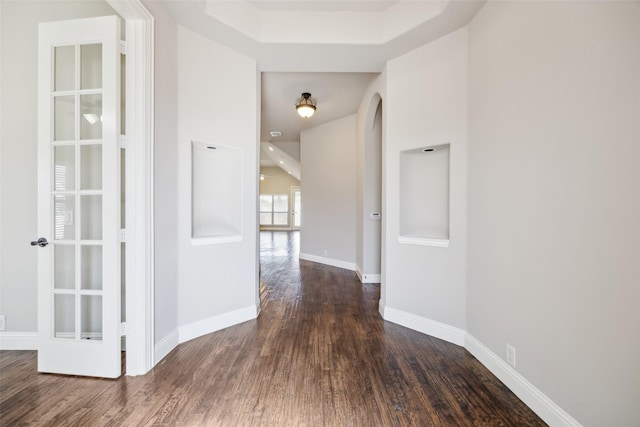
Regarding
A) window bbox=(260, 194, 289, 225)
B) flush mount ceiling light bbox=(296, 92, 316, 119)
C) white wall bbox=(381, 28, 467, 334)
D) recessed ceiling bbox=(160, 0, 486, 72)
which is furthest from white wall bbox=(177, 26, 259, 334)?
window bbox=(260, 194, 289, 225)

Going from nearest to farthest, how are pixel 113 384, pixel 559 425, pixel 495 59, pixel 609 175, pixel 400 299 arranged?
pixel 609 175, pixel 559 425, pixel 113 384, pixel 495 59, pixel 400 299

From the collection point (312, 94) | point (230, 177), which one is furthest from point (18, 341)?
point (312, 94)

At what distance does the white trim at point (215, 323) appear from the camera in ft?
7.99

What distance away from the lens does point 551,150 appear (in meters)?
1.53

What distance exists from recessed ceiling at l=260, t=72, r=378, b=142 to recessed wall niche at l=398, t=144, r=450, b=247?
151cm

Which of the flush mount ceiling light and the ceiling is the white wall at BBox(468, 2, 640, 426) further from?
the flush mount ceiling light

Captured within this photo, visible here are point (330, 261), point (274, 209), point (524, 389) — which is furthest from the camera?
point (274, 209)

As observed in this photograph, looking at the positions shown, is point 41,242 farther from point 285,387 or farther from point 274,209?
point 274,209

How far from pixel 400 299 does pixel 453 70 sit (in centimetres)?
237

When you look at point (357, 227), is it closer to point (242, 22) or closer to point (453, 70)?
point (453, 70)

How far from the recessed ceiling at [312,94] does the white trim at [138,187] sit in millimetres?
1916

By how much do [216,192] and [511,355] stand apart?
2.95 metres

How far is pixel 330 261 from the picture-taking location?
5723 mm

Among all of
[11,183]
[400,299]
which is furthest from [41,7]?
[400,299]
